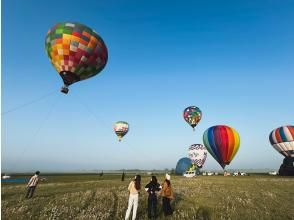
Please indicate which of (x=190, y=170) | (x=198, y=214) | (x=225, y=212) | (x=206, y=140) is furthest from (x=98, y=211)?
(x=190, y=170)

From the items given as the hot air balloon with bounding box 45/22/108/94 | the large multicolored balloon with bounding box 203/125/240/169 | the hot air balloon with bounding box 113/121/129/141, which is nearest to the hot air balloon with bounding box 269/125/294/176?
Answer: the large multicolored balloon with bounding box 203/125/240/169

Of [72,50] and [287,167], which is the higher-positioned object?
[72,50]

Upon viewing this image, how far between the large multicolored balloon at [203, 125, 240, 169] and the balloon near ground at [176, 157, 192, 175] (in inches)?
743

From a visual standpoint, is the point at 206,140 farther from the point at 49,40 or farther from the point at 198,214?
the point at 198,214

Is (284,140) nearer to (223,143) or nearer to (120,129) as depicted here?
(223,143)

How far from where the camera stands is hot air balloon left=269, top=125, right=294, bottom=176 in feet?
178

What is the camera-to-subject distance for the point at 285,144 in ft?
181

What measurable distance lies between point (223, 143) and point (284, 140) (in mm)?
15185

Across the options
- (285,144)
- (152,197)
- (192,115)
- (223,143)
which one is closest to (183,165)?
(192,115)

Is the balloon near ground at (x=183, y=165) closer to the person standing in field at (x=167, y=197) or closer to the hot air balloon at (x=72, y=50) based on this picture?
the hot air balloon at (x=72, y=50)

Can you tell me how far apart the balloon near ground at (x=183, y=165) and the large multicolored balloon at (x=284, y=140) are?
2200 cm

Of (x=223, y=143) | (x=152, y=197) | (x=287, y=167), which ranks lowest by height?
(x=152, y=197)

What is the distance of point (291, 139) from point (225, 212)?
49371 mm

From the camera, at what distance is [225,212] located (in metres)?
12.0
